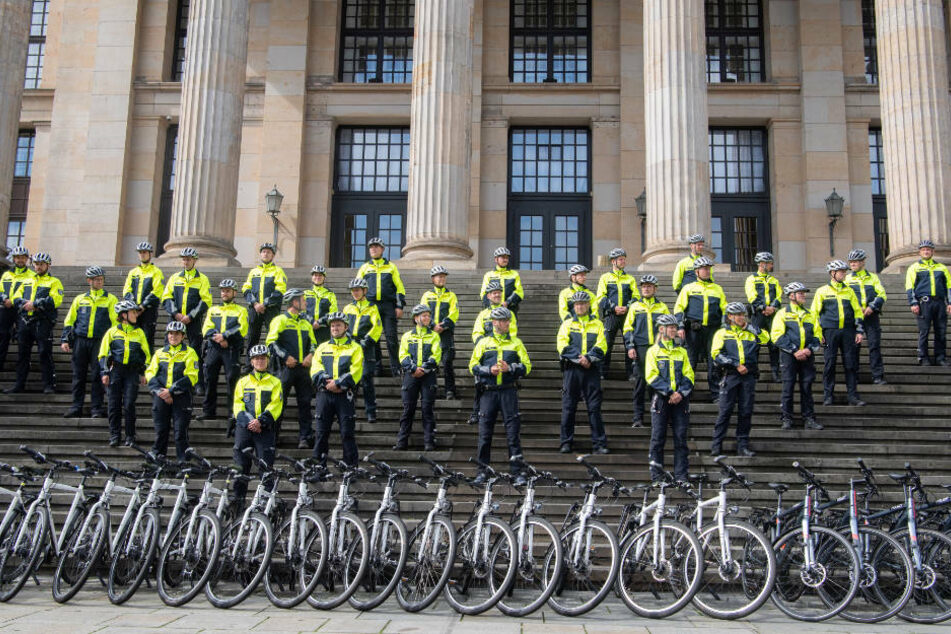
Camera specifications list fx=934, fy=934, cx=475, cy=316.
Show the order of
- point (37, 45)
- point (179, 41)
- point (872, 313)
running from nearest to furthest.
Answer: point (872, 313) → point (179, 41) → point (37, 45)

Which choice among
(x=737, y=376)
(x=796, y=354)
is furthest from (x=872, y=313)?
(x=737, y=376)

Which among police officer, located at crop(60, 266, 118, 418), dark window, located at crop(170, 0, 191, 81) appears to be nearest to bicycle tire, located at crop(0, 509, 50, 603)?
police officer, located at crop(60, 266, 118, 418)

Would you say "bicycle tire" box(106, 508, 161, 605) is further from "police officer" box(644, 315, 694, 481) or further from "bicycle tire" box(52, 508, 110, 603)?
"police officer" box(644, 315, 694, 481)

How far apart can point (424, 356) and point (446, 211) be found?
27.0 feet

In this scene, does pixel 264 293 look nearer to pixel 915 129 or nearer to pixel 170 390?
pixel 170 390

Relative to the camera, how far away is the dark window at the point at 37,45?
1133 inches

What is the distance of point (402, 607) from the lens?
25.2ft

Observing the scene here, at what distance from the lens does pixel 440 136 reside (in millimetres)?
19922

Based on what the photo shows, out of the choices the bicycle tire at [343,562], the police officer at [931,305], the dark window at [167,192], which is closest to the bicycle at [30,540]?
the bicycle tire at [343,562]

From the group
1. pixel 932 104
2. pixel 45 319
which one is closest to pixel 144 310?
pixel 45 319

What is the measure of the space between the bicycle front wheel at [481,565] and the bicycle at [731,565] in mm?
1571

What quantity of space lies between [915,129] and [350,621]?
17.7m

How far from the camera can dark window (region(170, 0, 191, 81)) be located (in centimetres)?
2819

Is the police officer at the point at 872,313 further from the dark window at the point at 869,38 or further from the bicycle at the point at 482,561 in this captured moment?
the dark window at the point at 869,38
